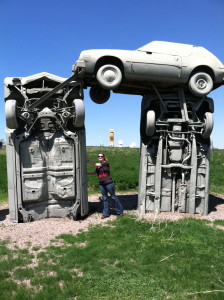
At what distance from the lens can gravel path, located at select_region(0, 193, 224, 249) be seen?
23.7 feet

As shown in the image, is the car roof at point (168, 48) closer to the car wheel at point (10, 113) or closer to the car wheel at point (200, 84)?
the car wheel at point (200, 84)

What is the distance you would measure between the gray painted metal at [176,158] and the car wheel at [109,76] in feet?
5.15

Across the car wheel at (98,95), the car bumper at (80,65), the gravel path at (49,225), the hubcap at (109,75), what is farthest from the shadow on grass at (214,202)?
the car bumper at (80,65)

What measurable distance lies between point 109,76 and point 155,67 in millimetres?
1488

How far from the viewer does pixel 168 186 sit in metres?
9.62

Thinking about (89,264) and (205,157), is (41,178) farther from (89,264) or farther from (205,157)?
(205,157)

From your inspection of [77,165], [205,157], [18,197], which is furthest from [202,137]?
[18,197]

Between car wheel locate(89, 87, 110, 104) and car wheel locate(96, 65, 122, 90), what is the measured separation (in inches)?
54.6

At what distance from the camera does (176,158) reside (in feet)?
30.8

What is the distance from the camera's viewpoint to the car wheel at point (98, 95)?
10.1m

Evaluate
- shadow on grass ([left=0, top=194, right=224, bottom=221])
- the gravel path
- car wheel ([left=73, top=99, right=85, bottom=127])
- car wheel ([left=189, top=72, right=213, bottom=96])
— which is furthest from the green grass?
car wheel ([left=189, top=72, right=213, bottom=96])

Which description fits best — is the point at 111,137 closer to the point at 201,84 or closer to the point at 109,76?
the point at 201,84

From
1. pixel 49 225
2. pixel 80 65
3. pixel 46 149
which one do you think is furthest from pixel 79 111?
pixel 49 225

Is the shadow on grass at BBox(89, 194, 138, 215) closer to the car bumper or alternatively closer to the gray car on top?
Result: the gray car on top
